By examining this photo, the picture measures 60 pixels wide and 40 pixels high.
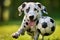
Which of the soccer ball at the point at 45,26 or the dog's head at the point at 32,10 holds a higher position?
the dog's head at the point at 32,10

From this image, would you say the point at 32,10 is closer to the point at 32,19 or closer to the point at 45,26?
the point at 32,19

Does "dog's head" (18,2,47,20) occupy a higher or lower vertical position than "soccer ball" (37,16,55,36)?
higher

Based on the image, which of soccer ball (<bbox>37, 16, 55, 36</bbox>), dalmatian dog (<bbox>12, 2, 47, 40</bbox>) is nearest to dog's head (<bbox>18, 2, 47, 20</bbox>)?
dalmatian dog (<bbox>12, 2, 47, 40</bbox>)

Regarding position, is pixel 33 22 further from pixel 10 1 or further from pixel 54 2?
pixel 54 2

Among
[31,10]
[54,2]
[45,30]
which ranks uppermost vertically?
[54,2]

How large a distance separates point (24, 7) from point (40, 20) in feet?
1.43

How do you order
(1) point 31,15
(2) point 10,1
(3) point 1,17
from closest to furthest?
1. (1) point 31,15
2. (3) point 1,17
3. (2) point 10,1

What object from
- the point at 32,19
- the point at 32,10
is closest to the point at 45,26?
the point at 32,19

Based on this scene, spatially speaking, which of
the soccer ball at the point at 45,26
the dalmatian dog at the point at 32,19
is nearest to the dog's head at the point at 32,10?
the dalmatian dog at the point at 32,19

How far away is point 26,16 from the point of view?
673 cm

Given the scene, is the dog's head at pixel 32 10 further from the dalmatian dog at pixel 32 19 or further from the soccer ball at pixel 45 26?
the soccer ball at pixel 45 26

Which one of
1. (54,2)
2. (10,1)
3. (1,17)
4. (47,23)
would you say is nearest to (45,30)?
(47,23)

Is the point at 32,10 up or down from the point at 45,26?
up

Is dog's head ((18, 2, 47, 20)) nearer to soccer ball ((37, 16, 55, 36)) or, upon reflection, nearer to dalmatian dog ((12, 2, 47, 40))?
dalmatian dog ((12, 2, 47, 40))
